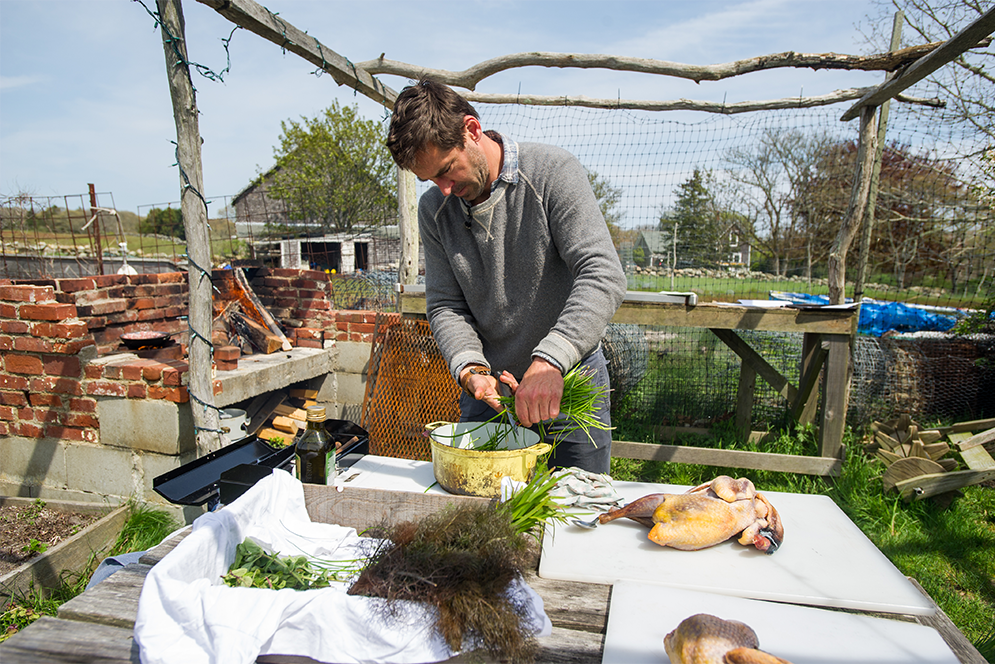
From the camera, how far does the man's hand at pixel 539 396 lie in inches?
68.9

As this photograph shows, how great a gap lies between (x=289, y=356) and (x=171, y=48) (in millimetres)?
2494

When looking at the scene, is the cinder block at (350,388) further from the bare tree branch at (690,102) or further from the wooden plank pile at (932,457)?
the wooden plank pile at (932,457)

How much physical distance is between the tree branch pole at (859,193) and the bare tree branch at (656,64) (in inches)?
19.6

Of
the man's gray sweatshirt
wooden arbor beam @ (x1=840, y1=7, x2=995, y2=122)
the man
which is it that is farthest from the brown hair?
wooden arbor beam @ (x1=840, y1=7, x2=995, y2=122)

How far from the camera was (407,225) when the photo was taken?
4992 mm

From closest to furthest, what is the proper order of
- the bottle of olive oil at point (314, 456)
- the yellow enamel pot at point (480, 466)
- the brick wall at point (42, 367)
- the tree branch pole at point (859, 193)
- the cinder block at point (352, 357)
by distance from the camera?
the yellow enamel pot at point (480, 466), the bottle of olive oil at point (314, 456), the brick wall at point (42, 367), the tree branch pole at point (859, 193), the cinder block at point (352, 357)

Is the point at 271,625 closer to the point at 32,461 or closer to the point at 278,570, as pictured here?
the point at 278,570

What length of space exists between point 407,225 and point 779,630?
4343 mm

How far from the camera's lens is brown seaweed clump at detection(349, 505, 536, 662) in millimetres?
1024

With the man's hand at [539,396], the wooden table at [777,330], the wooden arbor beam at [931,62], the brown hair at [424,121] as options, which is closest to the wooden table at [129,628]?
the man's hand at [539,396]

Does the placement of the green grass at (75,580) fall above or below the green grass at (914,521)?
below

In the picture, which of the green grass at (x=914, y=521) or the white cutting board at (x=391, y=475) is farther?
the green grass at (x=914, y=521)

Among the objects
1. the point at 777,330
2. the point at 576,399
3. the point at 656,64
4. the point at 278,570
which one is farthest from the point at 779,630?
the point at 656,64

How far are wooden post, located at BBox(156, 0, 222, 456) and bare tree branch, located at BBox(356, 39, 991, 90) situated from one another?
1.51m
